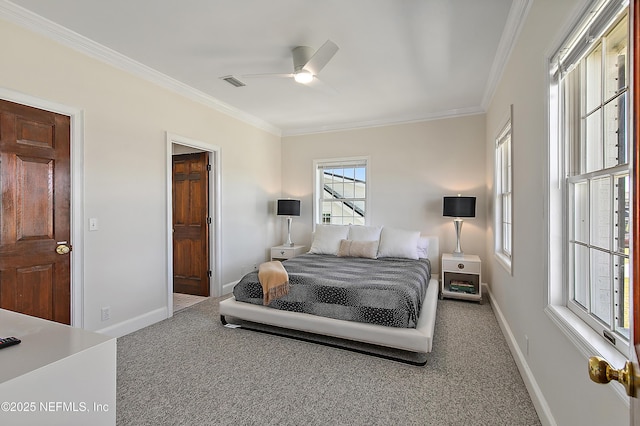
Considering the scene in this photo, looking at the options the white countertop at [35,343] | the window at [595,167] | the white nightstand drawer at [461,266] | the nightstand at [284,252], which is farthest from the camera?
the nightstand at [284,252]

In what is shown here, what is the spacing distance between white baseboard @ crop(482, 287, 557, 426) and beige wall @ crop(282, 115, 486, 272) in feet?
6.07

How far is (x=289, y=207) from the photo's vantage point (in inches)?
207

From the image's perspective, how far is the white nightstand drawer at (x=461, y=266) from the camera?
4.01 meters

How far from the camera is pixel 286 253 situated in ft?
16.9

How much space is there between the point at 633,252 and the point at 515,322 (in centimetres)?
242

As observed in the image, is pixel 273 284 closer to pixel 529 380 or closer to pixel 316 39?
pixel 529 380

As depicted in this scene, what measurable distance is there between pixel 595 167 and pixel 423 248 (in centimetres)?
313

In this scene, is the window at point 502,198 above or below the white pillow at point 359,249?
above

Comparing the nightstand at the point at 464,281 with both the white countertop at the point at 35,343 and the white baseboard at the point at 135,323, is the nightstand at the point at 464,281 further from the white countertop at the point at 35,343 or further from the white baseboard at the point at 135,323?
the white countertop at the point at 35,343

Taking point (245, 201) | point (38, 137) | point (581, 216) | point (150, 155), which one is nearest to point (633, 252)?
point (581, 216)

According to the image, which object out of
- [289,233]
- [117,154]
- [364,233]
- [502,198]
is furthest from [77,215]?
[502,198]

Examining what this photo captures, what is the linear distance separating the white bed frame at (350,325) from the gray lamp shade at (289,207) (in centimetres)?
221

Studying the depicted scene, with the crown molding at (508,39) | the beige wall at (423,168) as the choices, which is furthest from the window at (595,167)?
the beige wall at (423,168)

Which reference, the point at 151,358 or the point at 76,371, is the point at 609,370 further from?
the point at 151,358
